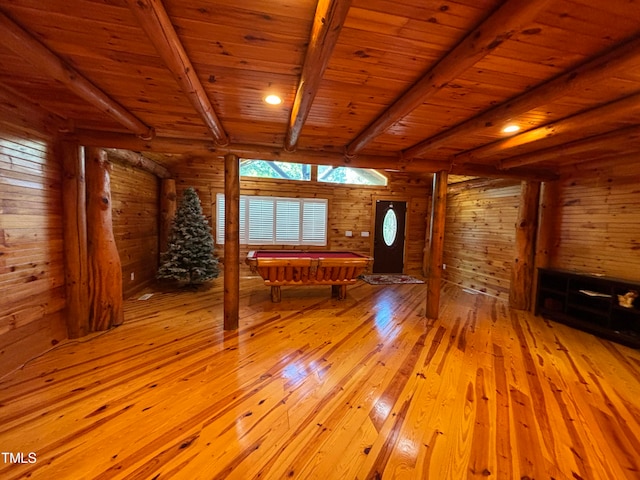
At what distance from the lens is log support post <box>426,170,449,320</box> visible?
3.89m

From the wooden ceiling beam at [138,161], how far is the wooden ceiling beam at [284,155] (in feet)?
1.33

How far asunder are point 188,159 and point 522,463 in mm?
6575

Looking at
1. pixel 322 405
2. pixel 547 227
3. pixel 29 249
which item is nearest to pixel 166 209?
pixel 29 249

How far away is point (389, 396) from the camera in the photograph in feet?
6.93

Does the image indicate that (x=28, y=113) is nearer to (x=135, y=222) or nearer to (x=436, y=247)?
(x=135, y=222)

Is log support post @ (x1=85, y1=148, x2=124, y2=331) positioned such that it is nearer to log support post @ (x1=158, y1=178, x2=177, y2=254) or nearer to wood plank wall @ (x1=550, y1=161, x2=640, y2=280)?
log support post @ (x1=158, y1=178, x2=177, y2=254)

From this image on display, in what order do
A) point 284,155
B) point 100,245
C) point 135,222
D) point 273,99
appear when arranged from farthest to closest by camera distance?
point 135,222
point 284,155
point 100,245
point 273,99

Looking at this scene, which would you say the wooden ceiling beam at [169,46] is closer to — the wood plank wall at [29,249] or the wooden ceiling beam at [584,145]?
the wood plank wall at [29,249]

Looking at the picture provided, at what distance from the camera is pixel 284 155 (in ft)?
11.4

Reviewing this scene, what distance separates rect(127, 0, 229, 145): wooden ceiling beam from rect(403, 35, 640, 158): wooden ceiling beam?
2.33 metres

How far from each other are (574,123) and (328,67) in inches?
88.7

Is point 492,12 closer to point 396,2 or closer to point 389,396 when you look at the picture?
point 396,2

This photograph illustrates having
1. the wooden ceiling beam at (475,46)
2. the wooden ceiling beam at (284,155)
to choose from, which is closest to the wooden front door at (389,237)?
the wooden ceiling beam at (284,155)

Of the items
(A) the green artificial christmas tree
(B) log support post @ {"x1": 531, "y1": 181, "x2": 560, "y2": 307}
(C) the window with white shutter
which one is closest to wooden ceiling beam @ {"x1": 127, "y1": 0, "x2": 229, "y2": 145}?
(A) the green artificial christmas tree
